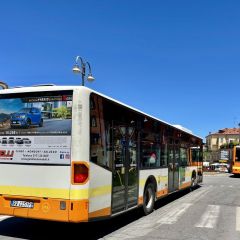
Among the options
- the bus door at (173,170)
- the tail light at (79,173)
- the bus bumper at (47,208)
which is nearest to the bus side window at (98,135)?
the tail light at (79,173)

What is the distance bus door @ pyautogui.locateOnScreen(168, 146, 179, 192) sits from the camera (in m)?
14.3

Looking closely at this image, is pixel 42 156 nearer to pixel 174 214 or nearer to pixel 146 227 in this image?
pixel 146 227

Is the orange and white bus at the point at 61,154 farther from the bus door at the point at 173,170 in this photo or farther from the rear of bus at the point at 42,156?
the bus door at the point at 173,170

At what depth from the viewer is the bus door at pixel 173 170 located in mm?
14309

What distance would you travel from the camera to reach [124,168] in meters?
9.62

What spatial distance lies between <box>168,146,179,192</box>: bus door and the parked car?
7014 mm

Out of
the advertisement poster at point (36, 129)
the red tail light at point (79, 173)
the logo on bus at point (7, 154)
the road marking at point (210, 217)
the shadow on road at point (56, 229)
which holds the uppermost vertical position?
the advertisement poster at point (36, 129)

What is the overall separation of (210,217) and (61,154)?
210 inches

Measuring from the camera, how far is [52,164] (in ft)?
26.0

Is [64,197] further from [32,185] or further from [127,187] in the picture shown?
[127,187]

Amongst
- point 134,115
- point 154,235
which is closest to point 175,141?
point 134,115

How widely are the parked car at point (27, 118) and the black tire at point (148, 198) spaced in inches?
170

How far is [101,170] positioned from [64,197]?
37.0 inches

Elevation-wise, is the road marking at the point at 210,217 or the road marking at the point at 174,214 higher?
the road marking at the point at 174,214
